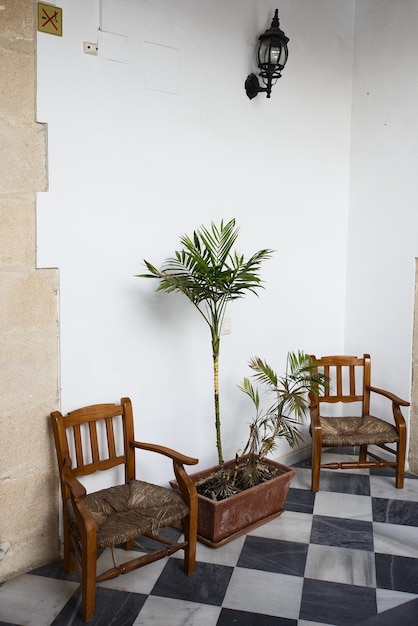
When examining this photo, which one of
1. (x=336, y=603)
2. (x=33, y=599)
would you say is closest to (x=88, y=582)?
(x=33, y=599)

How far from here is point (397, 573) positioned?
2.96 meters

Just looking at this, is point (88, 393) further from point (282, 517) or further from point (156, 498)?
point (282, 517)

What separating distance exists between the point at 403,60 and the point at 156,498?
10.4ft

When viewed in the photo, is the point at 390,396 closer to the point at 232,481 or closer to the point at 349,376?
the point at 349,376

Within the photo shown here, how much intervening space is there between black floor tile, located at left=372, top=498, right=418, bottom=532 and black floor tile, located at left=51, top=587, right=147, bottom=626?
59.4 inches

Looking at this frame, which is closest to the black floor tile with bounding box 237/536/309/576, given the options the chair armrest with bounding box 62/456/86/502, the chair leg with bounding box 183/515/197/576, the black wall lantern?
the chair leg with bounding box 183/515/197/576

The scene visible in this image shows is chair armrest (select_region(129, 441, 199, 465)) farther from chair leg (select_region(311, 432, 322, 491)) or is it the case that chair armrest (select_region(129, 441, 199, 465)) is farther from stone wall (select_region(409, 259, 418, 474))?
stone wall (select_region(409, 259, 418, 474))

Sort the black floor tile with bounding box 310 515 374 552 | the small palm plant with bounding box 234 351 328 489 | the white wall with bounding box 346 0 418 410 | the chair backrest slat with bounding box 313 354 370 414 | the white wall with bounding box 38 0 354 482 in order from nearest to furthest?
1. the white wall with bounding box 38 0 354 482
2. the black floor tile with bounding box 310 515 374 552
3. the small palm plant with bounding box 234 351 328 489
4. the white wall with bounding box 346 0 418 410
5. the chair backrest slat with bounding box 313 354 370 414

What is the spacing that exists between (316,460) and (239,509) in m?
0.75

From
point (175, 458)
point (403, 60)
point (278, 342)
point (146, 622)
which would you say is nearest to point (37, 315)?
point (175, 458)

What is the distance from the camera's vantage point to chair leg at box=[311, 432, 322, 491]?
148 inches

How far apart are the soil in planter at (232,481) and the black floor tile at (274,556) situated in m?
0.28

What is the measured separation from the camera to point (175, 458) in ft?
9.68

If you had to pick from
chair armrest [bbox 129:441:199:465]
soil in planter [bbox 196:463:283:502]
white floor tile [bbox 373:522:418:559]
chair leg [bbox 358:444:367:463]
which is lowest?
white floor tile [bbox 373:522:418:559]
